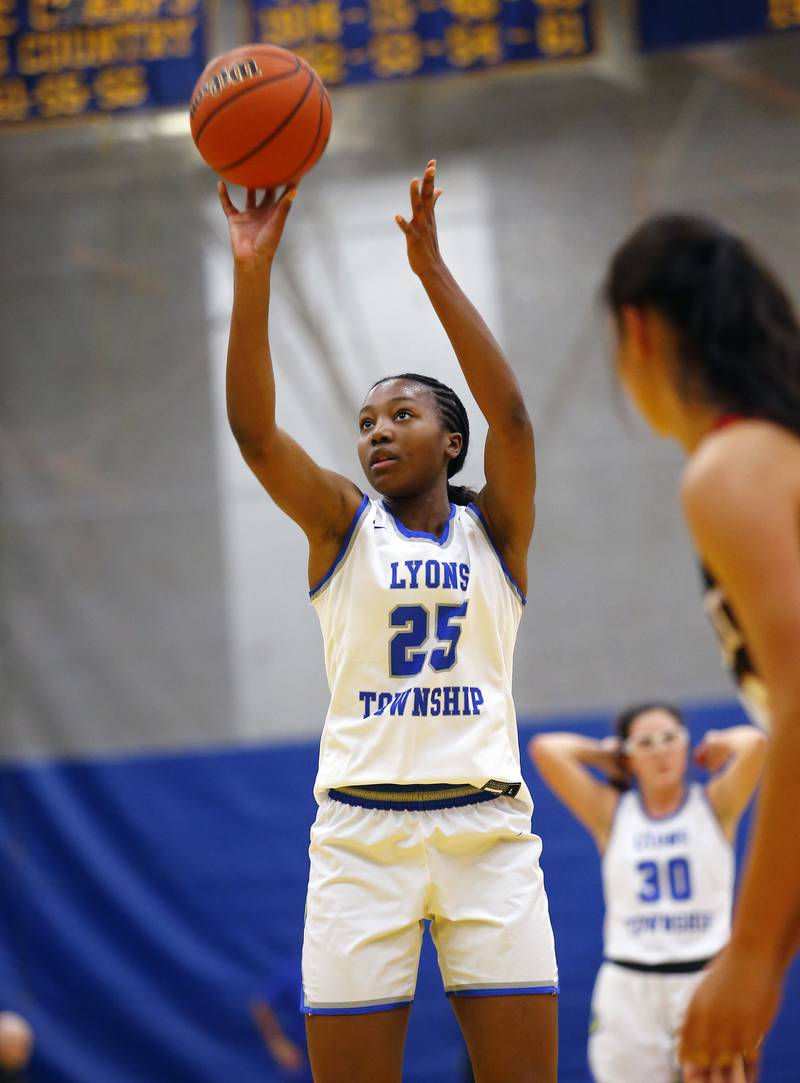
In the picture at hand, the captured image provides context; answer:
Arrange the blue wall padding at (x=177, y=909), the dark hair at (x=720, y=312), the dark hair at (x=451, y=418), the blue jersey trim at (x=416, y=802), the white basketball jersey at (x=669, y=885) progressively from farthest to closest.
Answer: the blue wall padding at (x=177, y=909)
the white basketball jersey at (x=669, y=885)
the dark hair at (x=451, y=418)
the blue jersey trim at (x=416, y=802)
the dark hair at (x=720, y=312)

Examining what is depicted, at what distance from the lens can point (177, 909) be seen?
24.7 ft

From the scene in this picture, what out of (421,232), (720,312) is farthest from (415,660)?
(720,312)

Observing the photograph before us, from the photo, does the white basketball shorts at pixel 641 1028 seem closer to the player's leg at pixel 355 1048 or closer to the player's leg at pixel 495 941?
the player's leg at pixel 495 941

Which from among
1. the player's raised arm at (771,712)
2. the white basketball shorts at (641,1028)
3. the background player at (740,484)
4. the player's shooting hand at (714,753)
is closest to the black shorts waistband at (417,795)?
the background player at (740,484)

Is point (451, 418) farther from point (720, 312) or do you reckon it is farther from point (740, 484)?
point (740, 484)

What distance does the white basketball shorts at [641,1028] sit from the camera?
17.7 feet

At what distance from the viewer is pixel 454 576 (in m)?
3.19

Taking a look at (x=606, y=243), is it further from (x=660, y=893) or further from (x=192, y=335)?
(x=660, y=893)

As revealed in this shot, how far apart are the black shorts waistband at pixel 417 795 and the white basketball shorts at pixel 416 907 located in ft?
0.05

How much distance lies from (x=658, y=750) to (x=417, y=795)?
311 cm

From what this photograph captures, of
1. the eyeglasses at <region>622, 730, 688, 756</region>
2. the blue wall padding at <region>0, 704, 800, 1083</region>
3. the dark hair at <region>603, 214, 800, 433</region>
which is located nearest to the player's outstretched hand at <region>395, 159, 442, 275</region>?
the dark hair at <region>603, 214, 800, 433</region>

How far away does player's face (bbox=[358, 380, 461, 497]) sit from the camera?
10.8 ft

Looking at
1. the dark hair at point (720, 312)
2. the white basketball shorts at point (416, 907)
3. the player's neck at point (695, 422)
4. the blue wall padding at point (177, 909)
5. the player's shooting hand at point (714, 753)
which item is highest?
the dark hair at point (720, 312)

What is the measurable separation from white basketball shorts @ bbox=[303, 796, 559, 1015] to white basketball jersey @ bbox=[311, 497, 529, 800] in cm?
11
